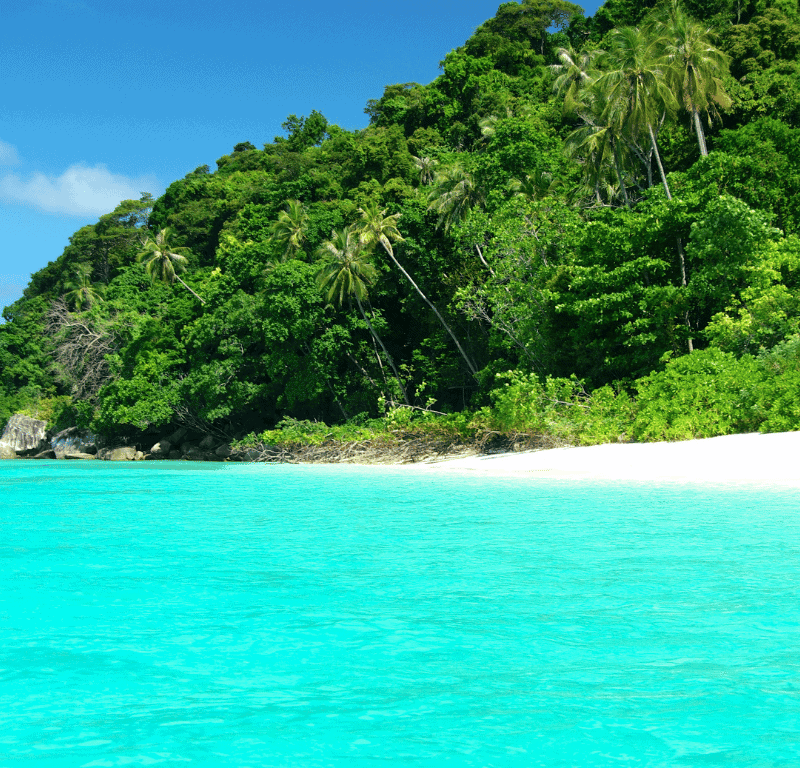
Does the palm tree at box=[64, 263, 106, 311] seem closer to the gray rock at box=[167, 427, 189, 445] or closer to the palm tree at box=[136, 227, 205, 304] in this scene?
the palm tree at box=[136, 227, 205, 304]

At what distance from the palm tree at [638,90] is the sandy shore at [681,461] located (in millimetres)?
11569

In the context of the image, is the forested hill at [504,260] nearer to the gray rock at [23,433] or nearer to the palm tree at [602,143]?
the palm tree at [602,143]

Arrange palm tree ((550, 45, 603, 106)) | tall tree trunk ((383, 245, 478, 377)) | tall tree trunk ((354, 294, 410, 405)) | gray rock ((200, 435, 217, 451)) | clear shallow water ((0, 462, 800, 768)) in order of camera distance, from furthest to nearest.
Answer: gray rock ((200, 435, 217, 451))
tall tree trunk ((354, 294, 410, 405))
palm tree ((550, 45, 603, 106))
tall tree trunk ((383, 245, 478, 377))
clear shallow water ((0, 462, 800, 768))

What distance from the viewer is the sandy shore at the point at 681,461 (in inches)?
476

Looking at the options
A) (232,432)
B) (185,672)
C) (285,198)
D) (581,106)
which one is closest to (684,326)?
(581,106)

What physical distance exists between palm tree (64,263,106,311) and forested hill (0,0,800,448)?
415 millimetres

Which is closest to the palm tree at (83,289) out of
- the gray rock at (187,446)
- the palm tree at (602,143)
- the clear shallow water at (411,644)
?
the gray rock at (187,446)

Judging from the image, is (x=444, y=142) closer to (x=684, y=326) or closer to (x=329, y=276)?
(x=329, y=276)

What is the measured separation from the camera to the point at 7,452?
150 feet

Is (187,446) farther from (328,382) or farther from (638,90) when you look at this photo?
(638,90)

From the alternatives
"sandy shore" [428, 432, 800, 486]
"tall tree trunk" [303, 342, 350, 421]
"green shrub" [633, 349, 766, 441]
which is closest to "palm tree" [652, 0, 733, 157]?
"green shrub" [633, 349, 766, 441]

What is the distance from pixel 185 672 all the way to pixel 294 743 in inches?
40.9

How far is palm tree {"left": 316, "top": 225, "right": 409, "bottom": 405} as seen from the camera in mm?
31297

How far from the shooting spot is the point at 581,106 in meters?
31.3
